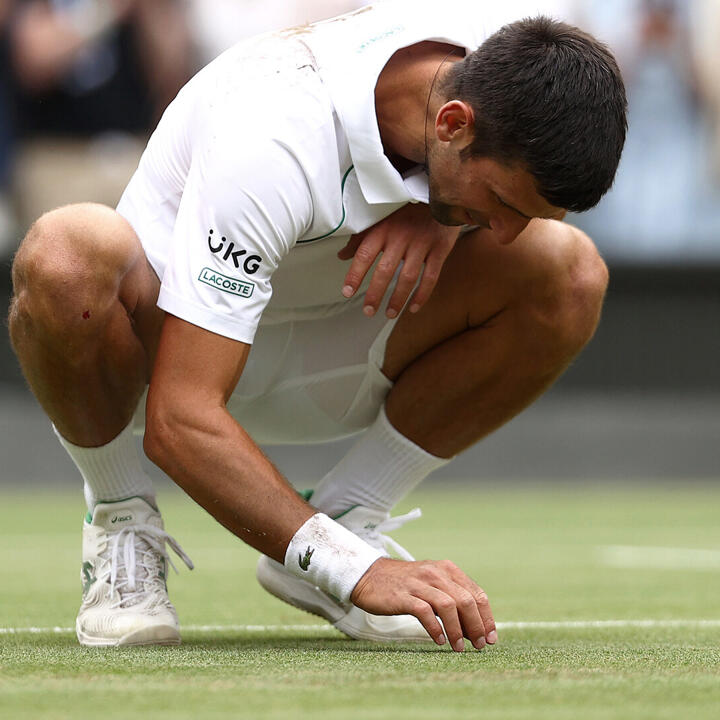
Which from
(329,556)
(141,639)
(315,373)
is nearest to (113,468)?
(141,639)

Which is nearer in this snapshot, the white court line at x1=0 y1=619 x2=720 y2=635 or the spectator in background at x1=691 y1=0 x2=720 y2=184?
the white court line at x1=0 y1=619 x2=720 y2=635

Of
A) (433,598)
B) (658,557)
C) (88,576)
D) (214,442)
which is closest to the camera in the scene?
(433,598)

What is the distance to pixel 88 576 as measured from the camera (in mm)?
2545

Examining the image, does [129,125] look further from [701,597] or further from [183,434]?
[183,434]

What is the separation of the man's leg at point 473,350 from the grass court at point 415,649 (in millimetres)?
331

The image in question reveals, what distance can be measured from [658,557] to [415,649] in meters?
2.05

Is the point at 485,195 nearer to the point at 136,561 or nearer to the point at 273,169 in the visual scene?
the point at 273,169

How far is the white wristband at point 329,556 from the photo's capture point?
7.11 feet

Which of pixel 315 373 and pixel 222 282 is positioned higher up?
pixel 222 282

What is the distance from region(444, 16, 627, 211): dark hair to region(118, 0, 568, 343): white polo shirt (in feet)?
0.57

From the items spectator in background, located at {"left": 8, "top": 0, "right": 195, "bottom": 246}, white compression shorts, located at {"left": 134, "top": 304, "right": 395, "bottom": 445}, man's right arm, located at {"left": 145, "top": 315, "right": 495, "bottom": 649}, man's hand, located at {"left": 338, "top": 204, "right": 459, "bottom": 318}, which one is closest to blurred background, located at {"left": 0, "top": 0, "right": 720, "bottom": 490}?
spectator in background, located at {"left": 8, "top": 0, "right": 195, "bottom": 246}

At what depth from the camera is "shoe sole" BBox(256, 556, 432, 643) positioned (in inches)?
97.9

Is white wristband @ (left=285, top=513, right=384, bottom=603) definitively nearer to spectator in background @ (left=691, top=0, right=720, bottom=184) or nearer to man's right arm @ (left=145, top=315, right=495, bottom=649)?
man's right arm @ (left=145, top=315, right=495, bottom=649)

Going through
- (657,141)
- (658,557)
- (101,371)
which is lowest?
(658,557)
